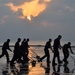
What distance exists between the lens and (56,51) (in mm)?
26734

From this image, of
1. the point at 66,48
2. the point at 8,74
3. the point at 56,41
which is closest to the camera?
the point at 8,74

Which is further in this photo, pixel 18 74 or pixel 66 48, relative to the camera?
pixel 66 48

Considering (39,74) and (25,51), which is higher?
(25,51)

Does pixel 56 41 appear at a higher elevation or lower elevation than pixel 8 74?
higher

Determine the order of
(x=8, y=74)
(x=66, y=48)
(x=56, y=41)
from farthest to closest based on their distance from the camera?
1. (x=66, y=48)
2. (x=56, y=41)
3. (x=8, y=74)

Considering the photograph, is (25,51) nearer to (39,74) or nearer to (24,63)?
(24,63)

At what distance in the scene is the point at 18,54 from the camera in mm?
27703

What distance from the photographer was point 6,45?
2686 centimetres

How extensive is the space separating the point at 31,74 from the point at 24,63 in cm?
871

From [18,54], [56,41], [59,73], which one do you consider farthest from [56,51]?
[59,73]

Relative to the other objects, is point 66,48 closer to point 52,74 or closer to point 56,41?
point 56,41

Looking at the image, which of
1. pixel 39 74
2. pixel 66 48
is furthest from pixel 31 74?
pixel 66 48

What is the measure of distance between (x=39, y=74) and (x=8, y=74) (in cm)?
158

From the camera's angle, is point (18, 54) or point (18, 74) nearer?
point (18, 74)
